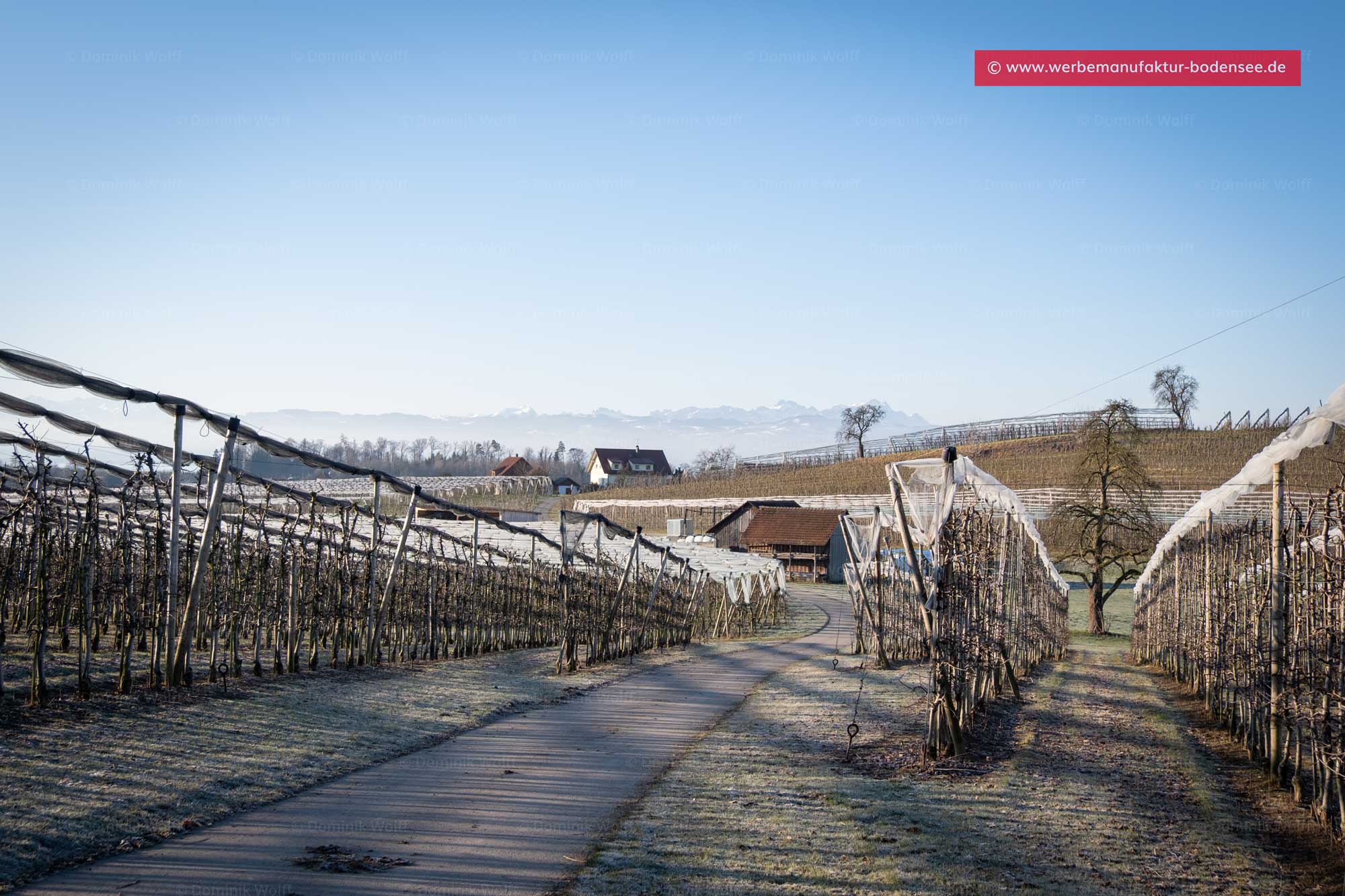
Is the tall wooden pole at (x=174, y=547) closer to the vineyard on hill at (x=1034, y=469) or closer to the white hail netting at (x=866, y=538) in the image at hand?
the white hail netting at (x=866, y=538)

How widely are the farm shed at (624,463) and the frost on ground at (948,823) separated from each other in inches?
3307

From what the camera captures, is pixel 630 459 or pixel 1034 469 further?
pixel 630 459

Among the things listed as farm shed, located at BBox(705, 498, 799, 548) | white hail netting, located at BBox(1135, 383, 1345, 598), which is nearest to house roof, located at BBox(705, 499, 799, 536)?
farm shed, located at BBox(705, 498, 799, 548)

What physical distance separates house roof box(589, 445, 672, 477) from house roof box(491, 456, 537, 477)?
7238 mm

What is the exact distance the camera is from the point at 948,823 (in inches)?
247

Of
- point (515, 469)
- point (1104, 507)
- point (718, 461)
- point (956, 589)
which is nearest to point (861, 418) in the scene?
point (718, 461)

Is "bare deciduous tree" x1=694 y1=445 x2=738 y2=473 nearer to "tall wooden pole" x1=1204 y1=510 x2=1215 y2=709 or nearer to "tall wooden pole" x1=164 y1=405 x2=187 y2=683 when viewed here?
"tall wooden pole" x1=1204 y1=510 x2=1215 y2=709

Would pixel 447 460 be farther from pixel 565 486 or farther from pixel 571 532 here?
pixel 571 532

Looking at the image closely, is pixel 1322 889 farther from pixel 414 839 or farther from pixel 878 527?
pixel 878 527

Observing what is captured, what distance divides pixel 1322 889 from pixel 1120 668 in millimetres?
12830

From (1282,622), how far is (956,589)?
8.69 ft

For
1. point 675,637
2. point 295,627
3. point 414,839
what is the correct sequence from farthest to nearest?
point 675,637 → point 295,627 → point 414,839

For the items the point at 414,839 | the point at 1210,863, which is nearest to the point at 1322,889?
the point at 1210,863

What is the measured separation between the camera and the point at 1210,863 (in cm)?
559
